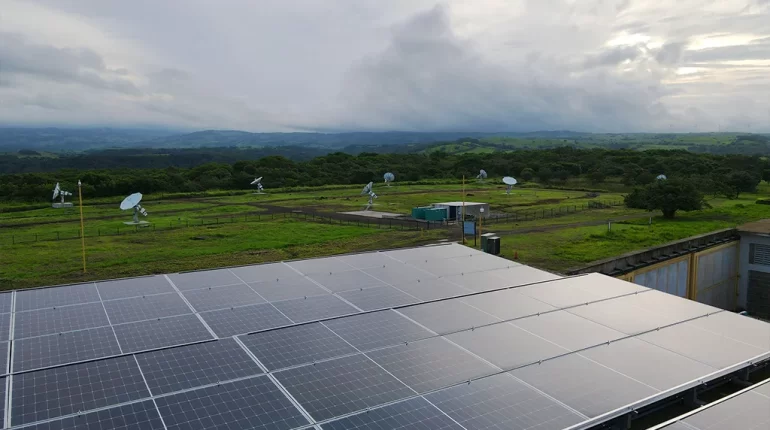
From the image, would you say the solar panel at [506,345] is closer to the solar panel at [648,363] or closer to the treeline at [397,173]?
the solar panel at [648,363]

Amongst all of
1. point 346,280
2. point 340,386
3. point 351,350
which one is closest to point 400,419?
point 340,386

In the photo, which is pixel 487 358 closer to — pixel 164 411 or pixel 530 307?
pixel 530 307

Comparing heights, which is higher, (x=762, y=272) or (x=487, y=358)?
(x=487, y=358)

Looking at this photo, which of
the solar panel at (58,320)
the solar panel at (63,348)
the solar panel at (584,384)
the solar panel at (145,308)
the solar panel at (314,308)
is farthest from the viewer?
the solar panel at (314,308)

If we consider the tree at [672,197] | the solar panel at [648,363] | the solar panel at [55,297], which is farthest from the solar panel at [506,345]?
the tree at [672,197]

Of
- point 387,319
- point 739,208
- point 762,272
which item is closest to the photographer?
point 387,319

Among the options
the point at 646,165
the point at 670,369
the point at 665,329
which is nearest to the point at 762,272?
the point at 665,329
